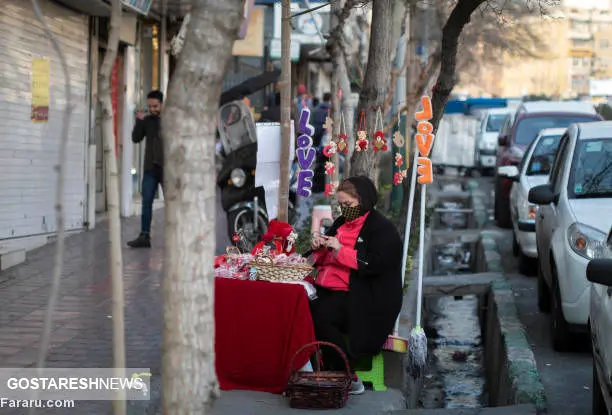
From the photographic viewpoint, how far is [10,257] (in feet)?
37.3

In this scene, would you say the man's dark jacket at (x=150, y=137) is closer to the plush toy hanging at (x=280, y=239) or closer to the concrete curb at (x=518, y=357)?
the concrete curb at (x=518, y=357)

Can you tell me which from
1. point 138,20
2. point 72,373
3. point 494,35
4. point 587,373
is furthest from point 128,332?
point 494,35

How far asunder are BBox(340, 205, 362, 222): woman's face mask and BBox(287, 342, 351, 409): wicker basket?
3.31 ft

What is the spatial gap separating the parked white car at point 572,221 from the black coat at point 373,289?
161 centimetres

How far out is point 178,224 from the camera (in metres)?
4.20

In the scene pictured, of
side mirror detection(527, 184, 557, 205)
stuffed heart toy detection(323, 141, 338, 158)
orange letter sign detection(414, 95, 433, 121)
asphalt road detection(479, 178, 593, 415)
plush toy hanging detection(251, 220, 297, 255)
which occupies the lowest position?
asphalt road detection(479, 178, 593, 415)

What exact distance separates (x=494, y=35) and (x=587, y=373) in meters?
33.3

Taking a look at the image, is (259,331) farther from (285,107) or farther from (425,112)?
(285,107)

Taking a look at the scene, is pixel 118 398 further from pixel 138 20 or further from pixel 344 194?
pixel 138 20

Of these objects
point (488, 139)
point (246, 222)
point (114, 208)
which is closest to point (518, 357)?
point (114, 208)

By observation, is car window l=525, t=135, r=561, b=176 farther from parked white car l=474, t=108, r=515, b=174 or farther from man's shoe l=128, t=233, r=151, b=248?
parked white car l=474, t=108, r=515, b=174

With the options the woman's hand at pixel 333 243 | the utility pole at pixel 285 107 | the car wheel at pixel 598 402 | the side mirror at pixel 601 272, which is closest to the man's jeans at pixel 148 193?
the utility pole at pixel 285 107

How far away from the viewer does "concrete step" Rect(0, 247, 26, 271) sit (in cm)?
1116

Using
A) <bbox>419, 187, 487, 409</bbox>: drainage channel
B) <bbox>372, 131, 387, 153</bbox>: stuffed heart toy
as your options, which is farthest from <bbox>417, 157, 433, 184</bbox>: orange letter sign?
<bbox>419, 187, 487, 409</bbox>: drainage channel
